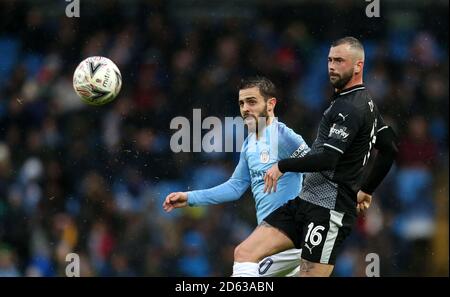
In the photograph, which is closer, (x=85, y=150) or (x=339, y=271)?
(x=339, y=271)

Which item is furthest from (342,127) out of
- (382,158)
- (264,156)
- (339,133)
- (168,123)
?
(168,123)

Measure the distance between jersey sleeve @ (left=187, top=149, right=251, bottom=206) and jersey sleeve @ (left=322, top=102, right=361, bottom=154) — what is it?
100 cm

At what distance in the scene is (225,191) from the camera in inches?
273

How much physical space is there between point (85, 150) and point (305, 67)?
108 inches

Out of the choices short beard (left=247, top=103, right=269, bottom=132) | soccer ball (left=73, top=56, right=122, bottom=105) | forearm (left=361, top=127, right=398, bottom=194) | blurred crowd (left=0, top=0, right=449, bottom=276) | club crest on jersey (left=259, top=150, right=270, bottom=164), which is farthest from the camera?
blurred crowd (left=0, top=0, right=449, bottom=276)

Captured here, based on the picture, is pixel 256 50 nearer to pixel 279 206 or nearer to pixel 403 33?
pixel 403 33

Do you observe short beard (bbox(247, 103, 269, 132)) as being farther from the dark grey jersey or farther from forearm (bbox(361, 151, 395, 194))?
forearm (bbox(361, 151, 395, 194))

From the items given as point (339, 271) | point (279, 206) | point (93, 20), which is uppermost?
point (93, 20)

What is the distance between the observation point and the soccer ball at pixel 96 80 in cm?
755

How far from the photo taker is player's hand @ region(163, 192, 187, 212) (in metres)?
6.67

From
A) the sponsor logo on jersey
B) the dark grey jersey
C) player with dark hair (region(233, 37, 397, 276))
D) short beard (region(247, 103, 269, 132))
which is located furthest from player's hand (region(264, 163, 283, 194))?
short beard (region(247, 103, 269, 132))

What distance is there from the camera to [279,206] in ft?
22.1
